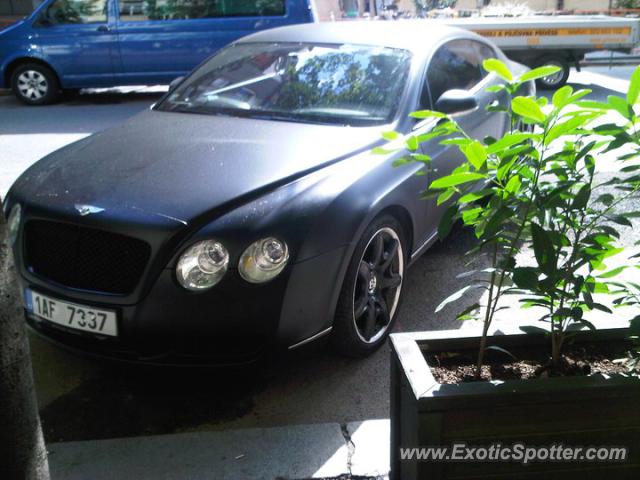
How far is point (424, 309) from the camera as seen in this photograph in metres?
4.02

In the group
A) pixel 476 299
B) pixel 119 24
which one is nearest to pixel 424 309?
pixel 476 299

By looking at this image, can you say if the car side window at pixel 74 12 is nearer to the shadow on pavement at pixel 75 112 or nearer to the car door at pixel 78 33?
the car door at pixel 78 33

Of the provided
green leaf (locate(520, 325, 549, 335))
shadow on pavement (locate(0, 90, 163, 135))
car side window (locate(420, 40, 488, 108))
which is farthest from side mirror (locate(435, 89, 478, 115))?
shadow on pavement (locate(0, 90, 163, 135))

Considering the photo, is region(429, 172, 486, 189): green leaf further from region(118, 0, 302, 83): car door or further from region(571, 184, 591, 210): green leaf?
region(118, 0, 302, 83): car door

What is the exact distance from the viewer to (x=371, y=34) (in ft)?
14.5

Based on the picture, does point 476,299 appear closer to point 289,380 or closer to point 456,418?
point 289,380

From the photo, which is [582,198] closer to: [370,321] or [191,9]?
[370,321]

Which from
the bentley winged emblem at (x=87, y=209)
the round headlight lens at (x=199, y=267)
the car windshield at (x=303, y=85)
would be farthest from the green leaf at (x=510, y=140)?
the car windshield at (x=303, y=85)

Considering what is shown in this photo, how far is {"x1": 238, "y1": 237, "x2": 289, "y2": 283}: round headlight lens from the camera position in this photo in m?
2.79

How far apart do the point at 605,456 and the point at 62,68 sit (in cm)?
1058

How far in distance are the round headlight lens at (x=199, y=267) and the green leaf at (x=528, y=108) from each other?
4.26ft

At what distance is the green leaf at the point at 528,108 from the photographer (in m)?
1.94

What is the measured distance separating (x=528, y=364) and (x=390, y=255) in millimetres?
1328

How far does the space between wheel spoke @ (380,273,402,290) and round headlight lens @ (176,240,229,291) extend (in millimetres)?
992
